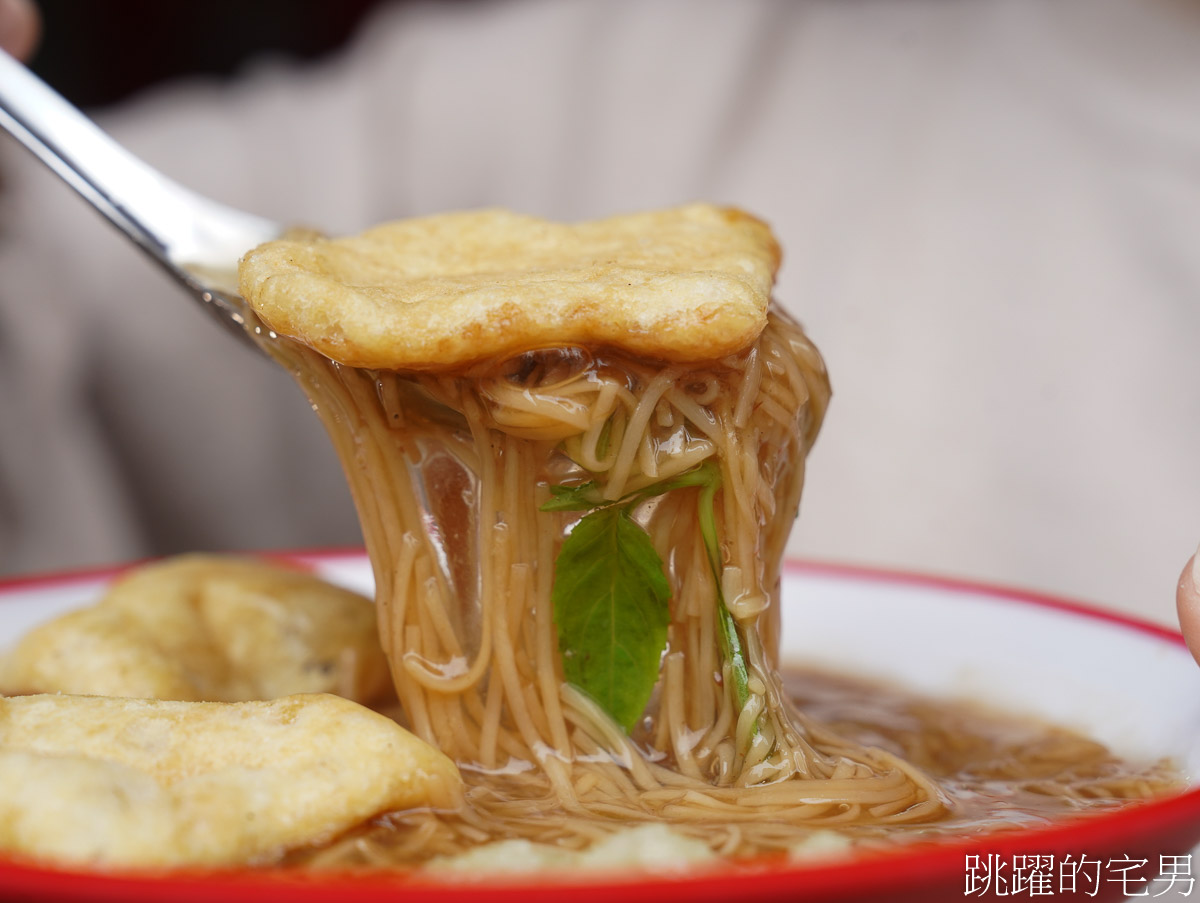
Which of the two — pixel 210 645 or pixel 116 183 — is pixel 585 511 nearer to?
pixel 210 645

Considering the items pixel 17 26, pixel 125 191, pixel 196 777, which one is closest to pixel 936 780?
pixel 196 777

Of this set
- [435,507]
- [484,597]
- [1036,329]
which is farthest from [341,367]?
[1036,329]

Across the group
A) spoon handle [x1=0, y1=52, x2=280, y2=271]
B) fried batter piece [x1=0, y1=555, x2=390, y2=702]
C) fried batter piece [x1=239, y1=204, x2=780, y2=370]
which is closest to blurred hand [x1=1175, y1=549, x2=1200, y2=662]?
fried batter piece [x1=239, y1=204, x2=780, y2=370]

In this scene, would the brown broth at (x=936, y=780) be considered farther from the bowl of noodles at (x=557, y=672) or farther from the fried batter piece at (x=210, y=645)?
the fried batter piece at (x=210, y=645)

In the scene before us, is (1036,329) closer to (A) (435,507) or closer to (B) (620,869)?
(A) (435,507)

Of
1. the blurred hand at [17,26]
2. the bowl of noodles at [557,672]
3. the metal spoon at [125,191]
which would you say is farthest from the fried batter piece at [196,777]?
the blurred hand at [17,26]

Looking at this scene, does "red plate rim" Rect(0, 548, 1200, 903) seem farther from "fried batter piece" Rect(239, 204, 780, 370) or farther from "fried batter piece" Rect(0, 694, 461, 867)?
"fried batter piece" Rect(239, 204, 780, 370)
